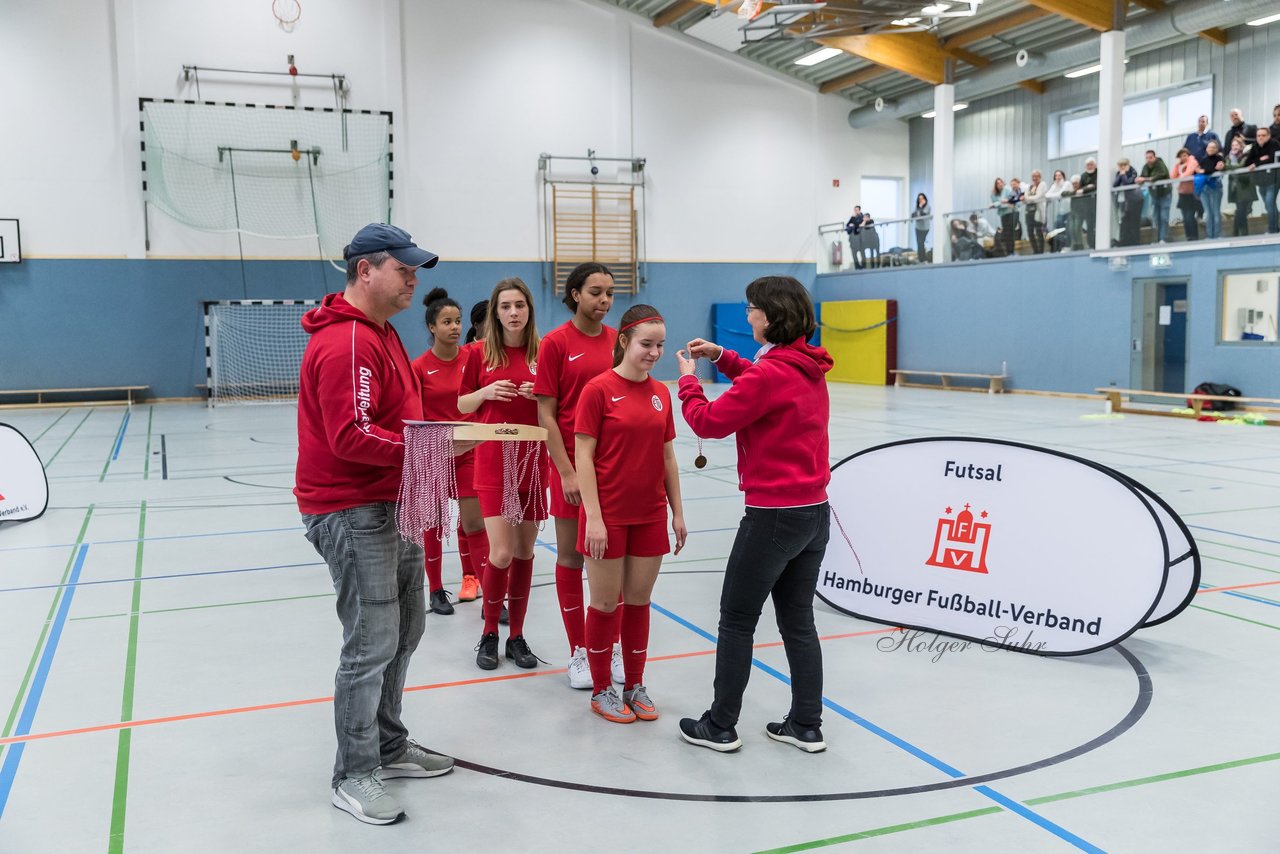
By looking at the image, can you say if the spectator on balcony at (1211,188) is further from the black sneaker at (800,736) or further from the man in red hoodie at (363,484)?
the man in red hoodie at (363,484)

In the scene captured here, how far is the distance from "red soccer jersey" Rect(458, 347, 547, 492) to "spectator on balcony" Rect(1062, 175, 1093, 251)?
695 inches

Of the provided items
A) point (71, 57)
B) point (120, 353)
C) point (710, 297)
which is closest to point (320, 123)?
point (71, 57)

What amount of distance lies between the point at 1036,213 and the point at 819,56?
23.6ft

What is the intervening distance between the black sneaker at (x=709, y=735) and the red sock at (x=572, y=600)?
2.55 ft

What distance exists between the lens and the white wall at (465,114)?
19.5 meters

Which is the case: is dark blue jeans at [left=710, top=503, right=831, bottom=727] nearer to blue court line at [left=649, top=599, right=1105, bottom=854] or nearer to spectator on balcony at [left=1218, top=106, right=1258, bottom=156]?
blue court line at [left=649, top=599, right=1105, bottom=854]

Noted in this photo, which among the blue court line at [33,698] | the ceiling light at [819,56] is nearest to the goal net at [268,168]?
the ceiling light at [819,56]

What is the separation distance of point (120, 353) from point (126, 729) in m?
18.9

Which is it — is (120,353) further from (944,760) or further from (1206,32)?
(1206,32)

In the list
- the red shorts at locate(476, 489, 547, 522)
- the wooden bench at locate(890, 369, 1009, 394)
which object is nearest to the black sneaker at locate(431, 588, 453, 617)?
the red shorts at locate(476, 489, 547, 522)

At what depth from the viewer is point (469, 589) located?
5.70 meters

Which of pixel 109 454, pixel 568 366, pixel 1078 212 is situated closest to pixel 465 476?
pixel 568 366

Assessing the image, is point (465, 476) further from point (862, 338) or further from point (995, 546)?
point (862, 338)

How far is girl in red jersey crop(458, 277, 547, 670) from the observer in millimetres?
4432
